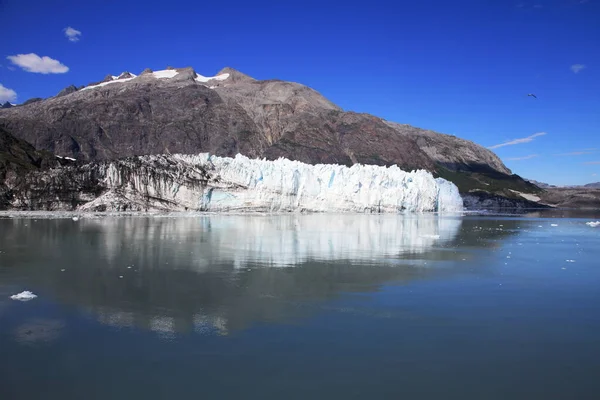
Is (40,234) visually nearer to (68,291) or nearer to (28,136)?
(68,291)

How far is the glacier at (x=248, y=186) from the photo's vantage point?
38.4 meters

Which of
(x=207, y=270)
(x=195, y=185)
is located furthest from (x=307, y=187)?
(x=207, y=270)

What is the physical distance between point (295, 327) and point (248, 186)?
33.5 meters

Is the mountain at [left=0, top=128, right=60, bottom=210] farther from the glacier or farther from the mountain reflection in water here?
the mountain reflection in water

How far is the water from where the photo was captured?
233 inches

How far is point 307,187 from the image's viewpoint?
4319 cm

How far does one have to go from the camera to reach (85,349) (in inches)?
271

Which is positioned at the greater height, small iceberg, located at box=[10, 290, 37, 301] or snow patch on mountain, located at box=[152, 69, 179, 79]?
snow patch on mountain, located at box=[152, 69, 179, 79]

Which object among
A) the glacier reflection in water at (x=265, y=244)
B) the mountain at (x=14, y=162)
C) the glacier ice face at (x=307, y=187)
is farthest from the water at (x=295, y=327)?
the glacier ice face at (x=307, y=187)

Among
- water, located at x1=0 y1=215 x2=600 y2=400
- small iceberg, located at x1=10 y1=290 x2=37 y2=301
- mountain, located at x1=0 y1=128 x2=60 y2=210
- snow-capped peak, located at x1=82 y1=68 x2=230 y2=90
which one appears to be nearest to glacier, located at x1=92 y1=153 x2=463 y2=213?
mountain, located at x1=0 y1=128 x2=60 y2=210

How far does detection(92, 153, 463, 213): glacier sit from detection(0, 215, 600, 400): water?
75.1 ft

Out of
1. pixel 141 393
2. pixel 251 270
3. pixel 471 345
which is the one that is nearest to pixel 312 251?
pixel 251 270

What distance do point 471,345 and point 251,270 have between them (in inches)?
278

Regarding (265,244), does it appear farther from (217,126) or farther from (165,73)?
(165,73)
